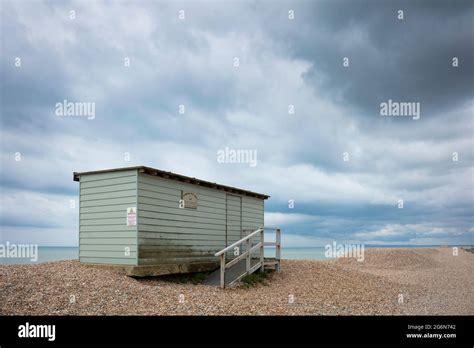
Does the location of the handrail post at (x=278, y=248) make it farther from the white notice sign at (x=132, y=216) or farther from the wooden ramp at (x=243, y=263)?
the white notice sign at (x=132, y=216)

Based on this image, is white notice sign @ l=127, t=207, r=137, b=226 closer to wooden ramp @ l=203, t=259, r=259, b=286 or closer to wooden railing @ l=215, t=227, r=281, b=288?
wooden railing @ l=215, t=227, r=281, b=288

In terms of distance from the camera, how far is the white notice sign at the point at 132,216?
13.0 metres

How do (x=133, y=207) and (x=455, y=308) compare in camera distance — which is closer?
(x=455, y=308)

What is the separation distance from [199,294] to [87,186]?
5637 millimetres

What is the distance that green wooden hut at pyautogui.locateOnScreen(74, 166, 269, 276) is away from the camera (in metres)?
13.2

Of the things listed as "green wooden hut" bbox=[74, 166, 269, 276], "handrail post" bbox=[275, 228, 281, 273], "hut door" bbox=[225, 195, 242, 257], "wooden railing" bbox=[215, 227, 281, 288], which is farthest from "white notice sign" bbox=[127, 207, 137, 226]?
"handrail post" bbox=[275, 228, 281, 273]

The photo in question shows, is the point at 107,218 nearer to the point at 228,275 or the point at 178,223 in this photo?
the point at 178,223

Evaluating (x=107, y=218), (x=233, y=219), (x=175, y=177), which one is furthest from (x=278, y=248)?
(x=107, y=218)

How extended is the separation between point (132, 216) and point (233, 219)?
18.8 ft
